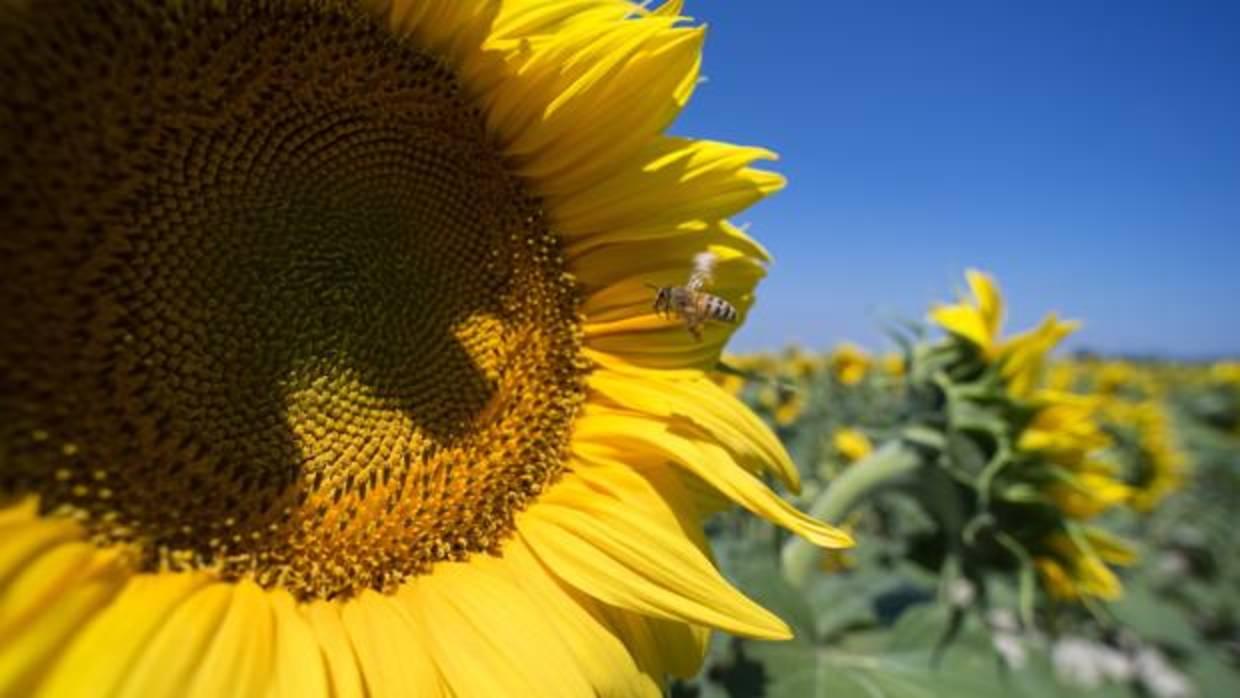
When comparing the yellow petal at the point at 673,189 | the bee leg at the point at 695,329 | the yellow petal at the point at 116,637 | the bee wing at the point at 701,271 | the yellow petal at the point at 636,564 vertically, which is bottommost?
the yellow petal at the point at 116,637

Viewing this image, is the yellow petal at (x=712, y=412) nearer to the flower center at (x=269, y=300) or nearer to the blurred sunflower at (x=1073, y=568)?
the flower center at (x=269, y=300)

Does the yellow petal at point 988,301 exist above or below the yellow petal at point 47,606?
above

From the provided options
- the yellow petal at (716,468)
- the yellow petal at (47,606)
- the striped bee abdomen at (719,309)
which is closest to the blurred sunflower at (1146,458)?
the striped bee abdomen at (719,309)

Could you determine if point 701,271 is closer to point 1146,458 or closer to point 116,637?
point 116,637

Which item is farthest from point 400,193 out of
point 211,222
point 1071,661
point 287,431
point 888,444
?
point 1071,661

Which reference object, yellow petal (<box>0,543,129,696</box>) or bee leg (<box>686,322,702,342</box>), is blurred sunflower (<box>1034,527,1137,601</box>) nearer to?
bee leg (<box>686,322,702,342</box>)

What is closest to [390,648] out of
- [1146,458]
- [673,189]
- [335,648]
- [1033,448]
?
[335,648]

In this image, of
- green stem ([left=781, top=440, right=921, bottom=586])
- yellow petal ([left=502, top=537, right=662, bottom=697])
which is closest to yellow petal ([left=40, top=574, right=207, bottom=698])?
yellow petal ([left=502, top=537, right=662, bottom=697])

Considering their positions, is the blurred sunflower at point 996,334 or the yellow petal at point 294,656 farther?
the blurred sunflower at point 996,334
